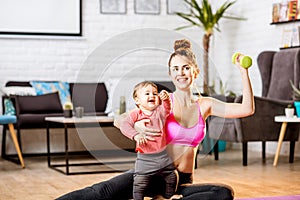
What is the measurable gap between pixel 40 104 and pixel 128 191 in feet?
12.2

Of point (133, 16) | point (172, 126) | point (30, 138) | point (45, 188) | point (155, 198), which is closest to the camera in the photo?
point (172, 126)

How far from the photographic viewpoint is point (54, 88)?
6.59m

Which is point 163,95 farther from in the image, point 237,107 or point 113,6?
point 113,6

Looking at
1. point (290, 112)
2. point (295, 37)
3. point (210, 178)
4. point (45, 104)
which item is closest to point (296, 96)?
point (290, 112)

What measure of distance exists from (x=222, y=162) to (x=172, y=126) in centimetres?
358

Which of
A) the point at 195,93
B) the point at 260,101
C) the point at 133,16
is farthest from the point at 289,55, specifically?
the point at 195,93

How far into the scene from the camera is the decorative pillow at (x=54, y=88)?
651 centimetres

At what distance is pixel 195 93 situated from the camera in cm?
255

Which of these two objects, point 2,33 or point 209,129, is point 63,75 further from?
point 209,129

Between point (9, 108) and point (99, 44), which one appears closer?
point (9, 108)

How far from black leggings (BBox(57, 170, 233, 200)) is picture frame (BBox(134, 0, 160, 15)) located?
467 centimetres

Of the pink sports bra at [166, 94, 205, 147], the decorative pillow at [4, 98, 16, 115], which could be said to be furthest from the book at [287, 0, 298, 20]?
the pink sports bra at [166, 94, 205, 147]

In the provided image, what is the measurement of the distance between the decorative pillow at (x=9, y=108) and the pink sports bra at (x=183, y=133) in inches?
161

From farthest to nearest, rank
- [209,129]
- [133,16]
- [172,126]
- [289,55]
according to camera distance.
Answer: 1. [133,16]
2. [289,55]
3. [209,129]
4. [172,126]
